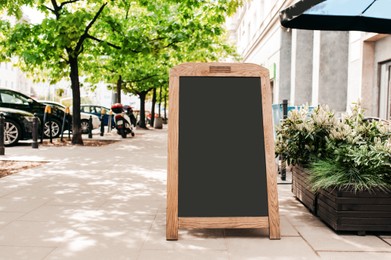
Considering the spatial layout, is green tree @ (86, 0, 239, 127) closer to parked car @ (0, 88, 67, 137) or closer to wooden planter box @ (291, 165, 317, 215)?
parked car @ (0, 88, 67, 137)

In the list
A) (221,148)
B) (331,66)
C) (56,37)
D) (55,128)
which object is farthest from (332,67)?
(55,128)

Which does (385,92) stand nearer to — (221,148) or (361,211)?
(361,211)

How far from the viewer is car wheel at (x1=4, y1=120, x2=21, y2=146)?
43.9ft

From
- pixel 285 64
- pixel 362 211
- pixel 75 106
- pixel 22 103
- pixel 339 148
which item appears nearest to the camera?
pixel 362 211

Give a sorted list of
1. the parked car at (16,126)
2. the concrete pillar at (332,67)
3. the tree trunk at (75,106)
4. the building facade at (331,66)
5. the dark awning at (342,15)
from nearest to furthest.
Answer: the dark awning at (342,15) < the building facade at (331,66) < the concrete pillar at (332,67) < the parked car at (16,126) < the tree trunk at (75,106)

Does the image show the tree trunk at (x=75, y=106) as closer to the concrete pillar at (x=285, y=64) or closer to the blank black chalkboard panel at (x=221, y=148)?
Answer: the concrete pillar at (x=285, y=64)

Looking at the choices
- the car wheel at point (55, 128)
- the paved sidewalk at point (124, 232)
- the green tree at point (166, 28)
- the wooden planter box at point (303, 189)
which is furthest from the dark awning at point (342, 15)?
the car wheel at point (55, 128)

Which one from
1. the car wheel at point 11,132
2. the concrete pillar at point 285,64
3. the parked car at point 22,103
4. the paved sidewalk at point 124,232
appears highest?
the concrete pillar at point 285,64

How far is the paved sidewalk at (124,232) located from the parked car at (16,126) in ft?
20.8

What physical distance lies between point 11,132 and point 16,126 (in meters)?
0.25

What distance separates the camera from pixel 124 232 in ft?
14.7

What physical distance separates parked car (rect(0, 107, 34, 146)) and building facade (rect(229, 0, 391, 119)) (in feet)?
26.9

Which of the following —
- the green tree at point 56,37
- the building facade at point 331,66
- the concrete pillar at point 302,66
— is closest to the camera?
the building facade at point 331,66

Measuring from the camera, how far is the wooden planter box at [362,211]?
170 inches
